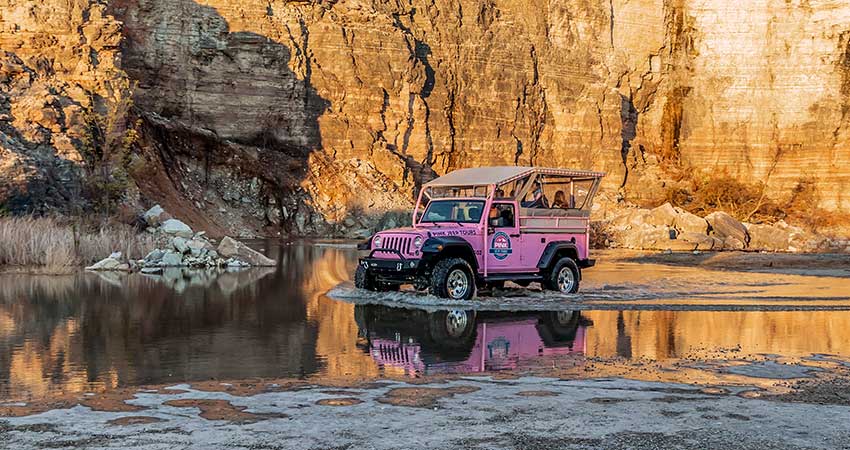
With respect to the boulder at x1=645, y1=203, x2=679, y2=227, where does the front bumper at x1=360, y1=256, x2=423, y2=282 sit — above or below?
below

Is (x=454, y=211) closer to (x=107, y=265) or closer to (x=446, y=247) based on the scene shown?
(x=446, y=247)

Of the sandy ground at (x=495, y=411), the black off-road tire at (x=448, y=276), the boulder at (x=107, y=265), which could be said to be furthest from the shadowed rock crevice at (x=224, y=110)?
the sandy ground at (x=495, y=411)

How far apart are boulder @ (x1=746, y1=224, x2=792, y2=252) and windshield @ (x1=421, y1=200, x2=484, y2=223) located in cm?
3672

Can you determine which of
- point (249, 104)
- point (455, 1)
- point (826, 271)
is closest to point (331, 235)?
point (249, 104)

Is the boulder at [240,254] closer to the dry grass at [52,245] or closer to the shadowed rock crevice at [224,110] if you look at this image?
the dry grass at [52,245]

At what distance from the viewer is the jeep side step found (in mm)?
18000

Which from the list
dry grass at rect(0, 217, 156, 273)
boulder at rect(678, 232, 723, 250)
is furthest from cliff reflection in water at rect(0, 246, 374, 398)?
boulder at rect(678, 232, 723, 250)

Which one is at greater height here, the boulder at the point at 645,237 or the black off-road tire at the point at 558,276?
the boulder at the point at 645,237

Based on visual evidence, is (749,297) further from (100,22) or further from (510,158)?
(510,158)

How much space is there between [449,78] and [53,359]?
58.3m

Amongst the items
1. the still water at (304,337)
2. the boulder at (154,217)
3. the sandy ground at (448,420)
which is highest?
the boulder at (154,217)

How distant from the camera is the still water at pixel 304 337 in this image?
964 cm

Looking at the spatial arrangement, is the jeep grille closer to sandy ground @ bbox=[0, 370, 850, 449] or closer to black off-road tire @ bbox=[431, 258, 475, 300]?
black off-road tire @ bbox=[431, 258, 475, 300]

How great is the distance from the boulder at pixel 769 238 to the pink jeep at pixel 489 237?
34.6 metres
